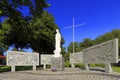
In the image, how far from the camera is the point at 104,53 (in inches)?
740

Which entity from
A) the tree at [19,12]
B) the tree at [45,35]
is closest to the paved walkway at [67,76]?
the tree at [19,12]

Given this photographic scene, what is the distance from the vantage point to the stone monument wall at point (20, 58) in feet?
78.4

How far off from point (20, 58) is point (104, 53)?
10.00 meters

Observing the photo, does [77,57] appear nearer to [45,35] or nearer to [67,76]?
[45,35]

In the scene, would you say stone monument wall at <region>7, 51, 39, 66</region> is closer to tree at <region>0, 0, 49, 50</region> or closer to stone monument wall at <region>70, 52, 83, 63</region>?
stone monument wall at <region>70, 52, 83, 63</region>

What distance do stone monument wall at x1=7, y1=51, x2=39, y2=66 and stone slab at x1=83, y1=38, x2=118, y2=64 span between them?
6508 mm

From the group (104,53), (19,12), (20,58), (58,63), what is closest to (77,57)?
(58,63)

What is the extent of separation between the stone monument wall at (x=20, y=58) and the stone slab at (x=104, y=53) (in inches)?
256

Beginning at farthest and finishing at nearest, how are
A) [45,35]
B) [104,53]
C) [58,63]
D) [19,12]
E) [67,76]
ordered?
[45,35] → [58,63] → [104,53] → [67,76] → [19,12]

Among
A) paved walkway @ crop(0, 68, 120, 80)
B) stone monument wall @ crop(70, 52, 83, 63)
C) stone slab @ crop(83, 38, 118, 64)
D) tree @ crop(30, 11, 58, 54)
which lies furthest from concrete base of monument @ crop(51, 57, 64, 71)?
tree @ crop(30, 11, 58, 54)

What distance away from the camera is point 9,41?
41188 mm

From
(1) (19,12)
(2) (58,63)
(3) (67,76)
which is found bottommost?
(3) (67,76)

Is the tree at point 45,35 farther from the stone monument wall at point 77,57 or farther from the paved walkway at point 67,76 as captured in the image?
the paved walkway at point 67,76

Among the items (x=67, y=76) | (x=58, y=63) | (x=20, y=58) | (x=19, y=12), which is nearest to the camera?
(x=19, y=12)
